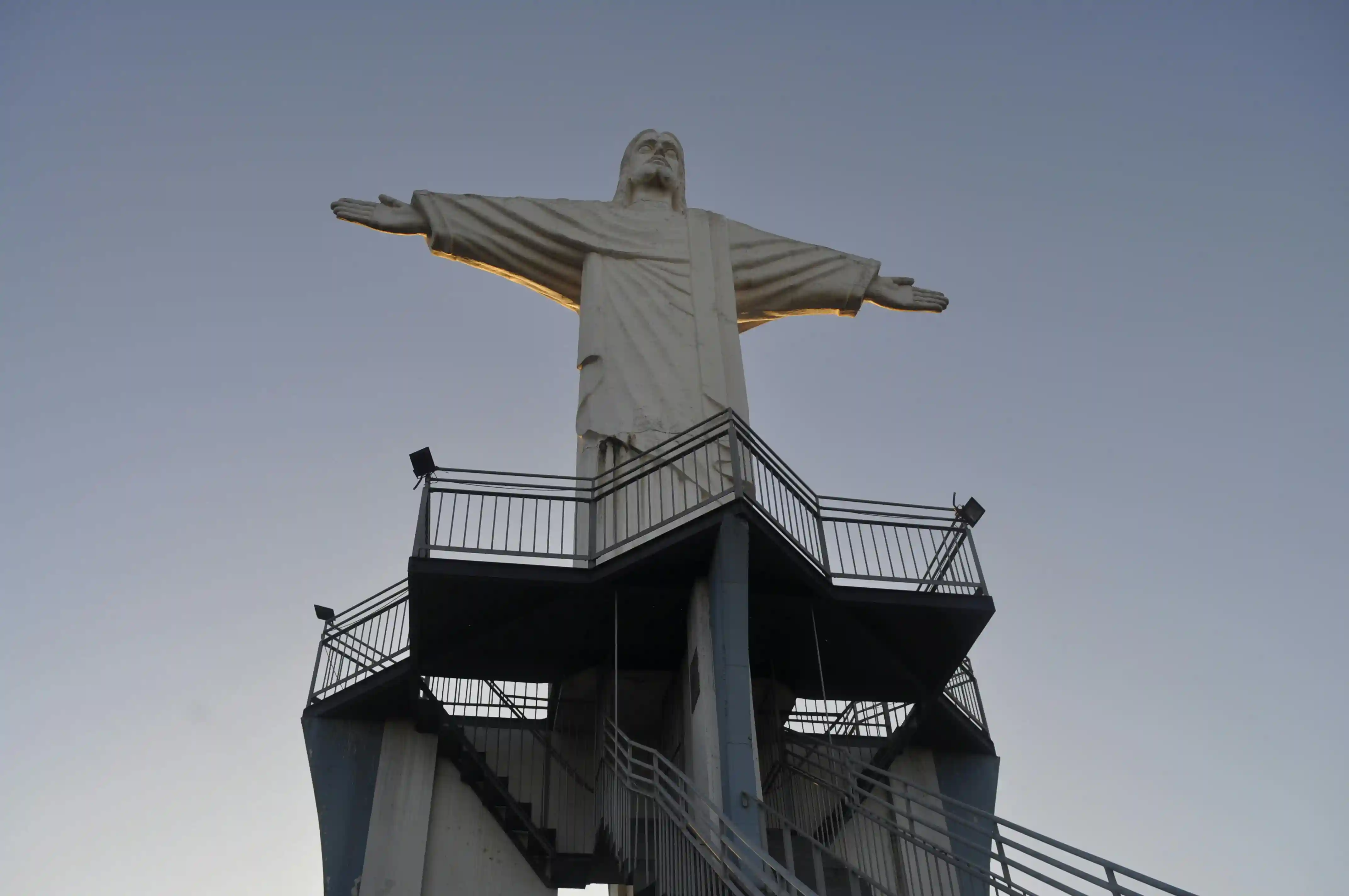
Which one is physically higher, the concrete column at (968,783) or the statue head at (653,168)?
the statue head at (653,168)

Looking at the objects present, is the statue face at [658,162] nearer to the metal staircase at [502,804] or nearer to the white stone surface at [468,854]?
the metal staircase at [502,804]

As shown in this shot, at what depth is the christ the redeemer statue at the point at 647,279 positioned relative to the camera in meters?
13.3

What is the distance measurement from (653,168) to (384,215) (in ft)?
12.2

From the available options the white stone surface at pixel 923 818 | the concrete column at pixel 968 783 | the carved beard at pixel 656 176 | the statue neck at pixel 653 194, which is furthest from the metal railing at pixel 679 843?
the carved beard at pixel 656 176

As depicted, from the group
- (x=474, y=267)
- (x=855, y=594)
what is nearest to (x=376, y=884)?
(x=855, y=594)

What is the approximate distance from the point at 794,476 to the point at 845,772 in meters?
2.94

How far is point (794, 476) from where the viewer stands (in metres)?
12.0

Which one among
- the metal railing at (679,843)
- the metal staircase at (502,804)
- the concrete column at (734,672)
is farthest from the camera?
the metal staircase at (502,804)

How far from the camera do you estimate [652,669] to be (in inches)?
485

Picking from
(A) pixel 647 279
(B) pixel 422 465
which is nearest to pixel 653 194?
(A) pixel 647 279

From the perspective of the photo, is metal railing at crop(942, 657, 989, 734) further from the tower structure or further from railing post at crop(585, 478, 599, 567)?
railing post at crop(585, 478, 599, 567)

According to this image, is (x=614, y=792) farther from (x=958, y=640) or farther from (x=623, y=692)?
(x=958, y=640)

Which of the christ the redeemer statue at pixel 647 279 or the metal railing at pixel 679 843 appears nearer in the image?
the metal railing at pixel 679 843

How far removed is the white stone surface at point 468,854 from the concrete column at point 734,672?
3.83 metres
